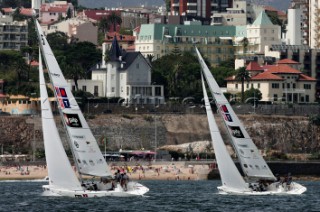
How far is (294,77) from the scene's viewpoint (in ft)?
648

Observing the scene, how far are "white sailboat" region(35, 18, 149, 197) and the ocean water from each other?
821mm

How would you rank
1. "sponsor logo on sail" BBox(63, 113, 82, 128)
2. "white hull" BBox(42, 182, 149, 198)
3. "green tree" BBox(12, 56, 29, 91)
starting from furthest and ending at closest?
"green tree" BBox(12, 56, 29, 91), "white hull" BBox(42, 182, 149, 198), "sponsor logo on sail" BBox(63, 113, 82, 128)

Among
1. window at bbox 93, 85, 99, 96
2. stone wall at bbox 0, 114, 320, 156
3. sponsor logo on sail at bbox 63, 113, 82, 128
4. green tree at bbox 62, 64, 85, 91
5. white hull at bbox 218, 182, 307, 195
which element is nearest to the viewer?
sponsor logo on sail at bbox 63, 113, 82, 128

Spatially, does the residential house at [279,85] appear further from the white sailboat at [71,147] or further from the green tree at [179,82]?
the white sailboat at [71,147]

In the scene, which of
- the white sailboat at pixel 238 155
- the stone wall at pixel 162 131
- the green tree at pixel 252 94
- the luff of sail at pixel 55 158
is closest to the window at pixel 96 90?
the green tree at pixel 252 94

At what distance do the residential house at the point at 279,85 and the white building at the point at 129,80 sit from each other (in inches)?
525

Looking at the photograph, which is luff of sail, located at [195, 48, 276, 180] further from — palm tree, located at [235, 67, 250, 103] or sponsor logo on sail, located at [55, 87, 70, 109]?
palm tree, located at [235, 67, 250, 103]

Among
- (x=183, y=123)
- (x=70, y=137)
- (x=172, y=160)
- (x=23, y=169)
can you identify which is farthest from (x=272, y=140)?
(x=70, y=137)

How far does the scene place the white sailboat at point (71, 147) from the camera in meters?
80.3

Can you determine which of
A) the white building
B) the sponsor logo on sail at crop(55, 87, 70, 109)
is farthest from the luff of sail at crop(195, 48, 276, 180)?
the white building

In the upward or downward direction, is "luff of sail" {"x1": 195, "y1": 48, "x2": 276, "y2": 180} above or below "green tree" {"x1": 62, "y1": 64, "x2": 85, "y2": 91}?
below

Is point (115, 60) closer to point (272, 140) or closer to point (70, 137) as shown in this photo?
point (272, 140)

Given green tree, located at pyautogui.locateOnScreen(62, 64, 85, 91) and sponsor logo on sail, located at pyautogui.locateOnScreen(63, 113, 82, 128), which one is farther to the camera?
green tree, located at pyautogui.locateOnScreen(62, 64, 85, 91)

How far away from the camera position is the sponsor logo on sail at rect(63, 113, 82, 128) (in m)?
80.5
